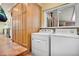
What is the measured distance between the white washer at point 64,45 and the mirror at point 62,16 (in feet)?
0.53

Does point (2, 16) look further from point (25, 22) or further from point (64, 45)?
point (64, 45)

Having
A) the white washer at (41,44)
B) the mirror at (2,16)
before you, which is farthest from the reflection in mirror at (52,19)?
the mirror at (2,16)

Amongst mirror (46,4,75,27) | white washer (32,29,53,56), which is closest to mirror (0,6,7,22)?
white washer (32,29,53,56)

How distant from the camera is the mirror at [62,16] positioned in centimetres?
149

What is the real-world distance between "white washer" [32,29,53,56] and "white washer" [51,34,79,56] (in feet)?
0.22

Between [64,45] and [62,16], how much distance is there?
390 mm

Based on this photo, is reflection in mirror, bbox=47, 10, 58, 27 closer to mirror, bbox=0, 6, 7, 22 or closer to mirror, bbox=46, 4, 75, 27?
mirror, bbox=46, 4, 75, 27

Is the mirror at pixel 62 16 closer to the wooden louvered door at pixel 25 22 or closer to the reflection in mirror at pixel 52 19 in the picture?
the reflection in mirror at pixel 52 19

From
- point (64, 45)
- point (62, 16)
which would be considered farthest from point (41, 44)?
point (62, 16)

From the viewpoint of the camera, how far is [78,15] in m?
1.48

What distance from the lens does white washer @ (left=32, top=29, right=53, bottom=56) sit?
1534 mm

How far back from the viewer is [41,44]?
155 cm

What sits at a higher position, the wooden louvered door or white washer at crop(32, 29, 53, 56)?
the wooden louvered door

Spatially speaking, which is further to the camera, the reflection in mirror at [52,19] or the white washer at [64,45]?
the reflection in mirror at [52,19]
